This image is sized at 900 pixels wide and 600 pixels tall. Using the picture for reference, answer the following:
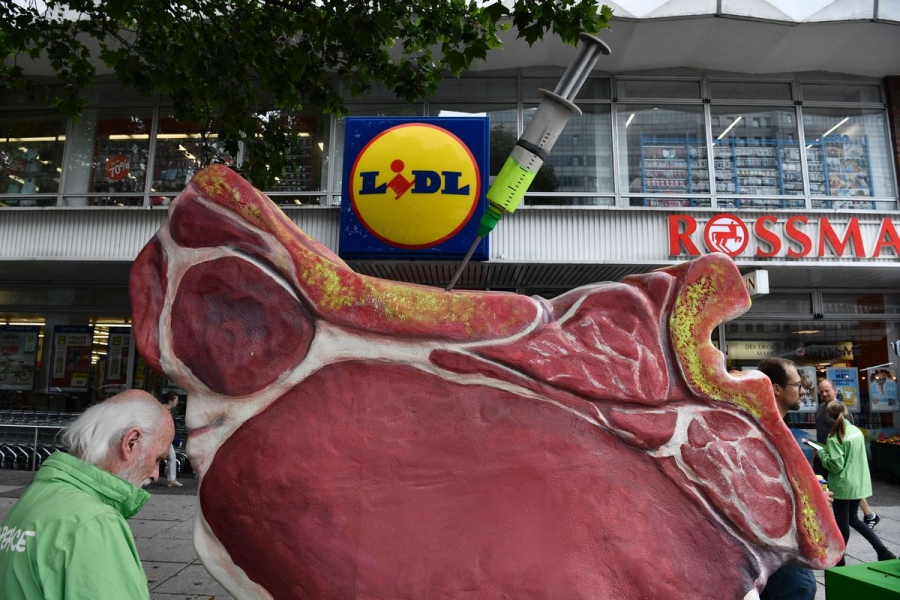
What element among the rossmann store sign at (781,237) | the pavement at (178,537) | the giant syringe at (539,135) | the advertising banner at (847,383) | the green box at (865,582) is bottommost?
the pavement at (178,537)

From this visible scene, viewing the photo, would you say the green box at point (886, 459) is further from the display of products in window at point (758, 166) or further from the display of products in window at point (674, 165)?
the display of products in window at point (674, 165)

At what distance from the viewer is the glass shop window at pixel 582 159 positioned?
1005cm

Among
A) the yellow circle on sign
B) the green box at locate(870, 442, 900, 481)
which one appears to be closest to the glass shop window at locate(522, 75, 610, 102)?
the yellow circle on sign

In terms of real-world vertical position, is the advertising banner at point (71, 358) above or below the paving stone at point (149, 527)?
above

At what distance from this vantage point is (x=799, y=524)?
5.98ft

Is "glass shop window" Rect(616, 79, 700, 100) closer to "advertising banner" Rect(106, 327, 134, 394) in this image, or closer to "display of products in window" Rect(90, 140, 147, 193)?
"display of products in window" Rect(90, 140, 147, 193)

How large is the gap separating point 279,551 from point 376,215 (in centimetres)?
599

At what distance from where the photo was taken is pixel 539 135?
2.34 meters

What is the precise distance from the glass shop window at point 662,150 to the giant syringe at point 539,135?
26.7 ft

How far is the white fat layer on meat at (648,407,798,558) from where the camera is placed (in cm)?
182

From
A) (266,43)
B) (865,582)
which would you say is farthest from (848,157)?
(266,43)

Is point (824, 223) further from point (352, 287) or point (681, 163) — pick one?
point (352, 287)

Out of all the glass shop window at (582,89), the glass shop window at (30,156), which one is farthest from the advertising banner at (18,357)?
the glass shop window at (582,89)

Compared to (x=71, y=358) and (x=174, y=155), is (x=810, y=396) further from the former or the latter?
(x=71, y=358)
